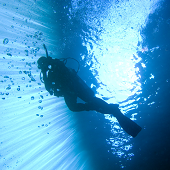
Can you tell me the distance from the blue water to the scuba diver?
3.83 metres

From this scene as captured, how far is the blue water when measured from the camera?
6.81m

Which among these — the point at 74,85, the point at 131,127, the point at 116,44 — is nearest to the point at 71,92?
the point at 74,85

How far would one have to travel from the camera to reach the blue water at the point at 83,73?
6.81 meters

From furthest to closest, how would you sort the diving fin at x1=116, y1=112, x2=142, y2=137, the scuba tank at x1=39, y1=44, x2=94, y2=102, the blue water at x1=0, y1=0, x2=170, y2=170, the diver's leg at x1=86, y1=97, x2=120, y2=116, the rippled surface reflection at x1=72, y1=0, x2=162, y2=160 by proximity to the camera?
the rippled surface reflection at x1=72, y1=0, x2=162, y2=160 < the blue water at x1=0, y1=0, x2=170, y2=170 < the scuba tank at x1=39, y1=44, x2=94, y2=102 < the diver's leg at x1=86, y1=97, x2=120, y2=116 < the diving fin at x1=116, y1=112, x2=142, y2=137

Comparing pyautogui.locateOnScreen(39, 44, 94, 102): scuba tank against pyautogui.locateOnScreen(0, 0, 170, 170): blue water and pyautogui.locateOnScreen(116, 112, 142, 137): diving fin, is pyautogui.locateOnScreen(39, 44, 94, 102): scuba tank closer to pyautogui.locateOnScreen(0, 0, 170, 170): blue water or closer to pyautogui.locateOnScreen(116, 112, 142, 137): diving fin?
pyautogui.locateOnScreen(116, 112, 142, 137): diving fin

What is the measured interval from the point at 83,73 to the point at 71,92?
5.31 meters

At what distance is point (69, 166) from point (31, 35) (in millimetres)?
14616

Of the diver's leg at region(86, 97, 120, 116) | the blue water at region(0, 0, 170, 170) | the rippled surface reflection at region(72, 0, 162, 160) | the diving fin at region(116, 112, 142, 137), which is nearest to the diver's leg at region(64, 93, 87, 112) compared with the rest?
the diver's leg at region(86, 97, 120, 116)

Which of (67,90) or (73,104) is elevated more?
(67,90)

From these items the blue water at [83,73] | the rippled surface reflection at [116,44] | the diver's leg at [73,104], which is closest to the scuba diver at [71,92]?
the diver's leg at [73,104]

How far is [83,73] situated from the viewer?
927 centimetres

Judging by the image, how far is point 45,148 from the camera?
10883 mm

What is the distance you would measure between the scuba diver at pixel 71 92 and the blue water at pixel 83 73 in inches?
151

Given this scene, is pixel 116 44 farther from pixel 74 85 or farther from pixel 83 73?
pixel 74 85
